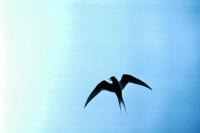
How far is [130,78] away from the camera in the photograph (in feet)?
7.25

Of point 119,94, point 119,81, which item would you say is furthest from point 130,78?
point 119,94

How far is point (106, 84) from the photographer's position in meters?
2.15

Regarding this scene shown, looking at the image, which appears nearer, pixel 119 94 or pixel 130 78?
pixel 119 94

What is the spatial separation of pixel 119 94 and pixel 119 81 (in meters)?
0.18

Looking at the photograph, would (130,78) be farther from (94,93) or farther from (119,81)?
(94,93)

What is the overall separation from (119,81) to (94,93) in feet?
0.71

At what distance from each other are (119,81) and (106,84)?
104mm

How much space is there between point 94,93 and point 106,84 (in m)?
0.12

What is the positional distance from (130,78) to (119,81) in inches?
3.5

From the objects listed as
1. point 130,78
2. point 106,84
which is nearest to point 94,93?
point 106,84

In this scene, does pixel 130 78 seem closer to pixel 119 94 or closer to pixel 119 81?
pixel 119 81

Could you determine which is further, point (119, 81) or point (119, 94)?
point (119, 81)

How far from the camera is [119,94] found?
6.66ft
